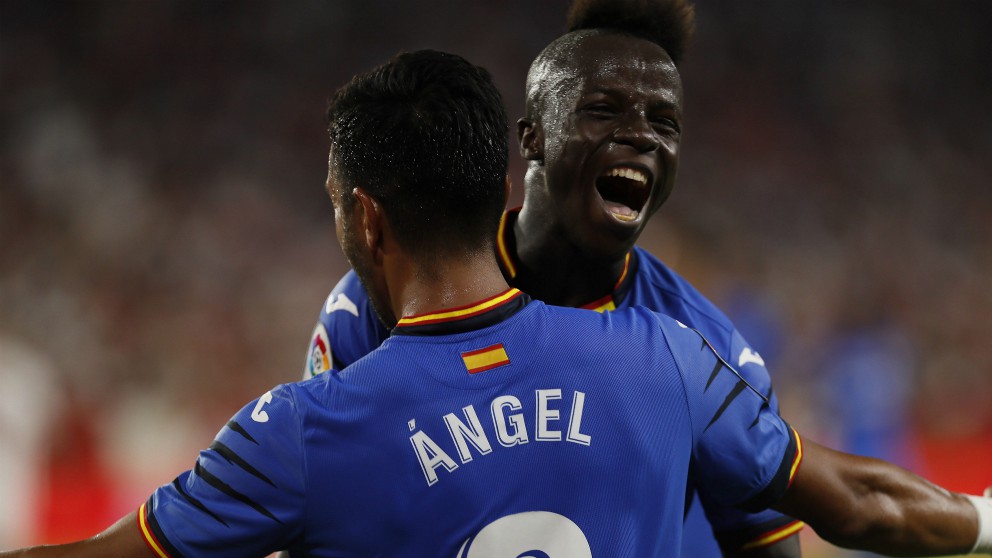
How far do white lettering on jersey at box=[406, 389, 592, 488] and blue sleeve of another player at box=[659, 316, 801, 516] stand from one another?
22 centimetres

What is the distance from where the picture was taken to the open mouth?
8.29 ft

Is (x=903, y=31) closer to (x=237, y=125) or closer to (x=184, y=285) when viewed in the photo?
(x=237, y=125)

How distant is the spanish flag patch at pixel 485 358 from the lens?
164cm

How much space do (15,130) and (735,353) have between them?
916 centimetres

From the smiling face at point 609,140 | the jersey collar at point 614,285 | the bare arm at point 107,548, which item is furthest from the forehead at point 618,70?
the bare arm at point 107,548

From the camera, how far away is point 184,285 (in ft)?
31.7

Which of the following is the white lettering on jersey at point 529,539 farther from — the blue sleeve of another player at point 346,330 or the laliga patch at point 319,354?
the laliga patch at point 319,354

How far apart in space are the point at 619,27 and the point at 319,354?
1212mm

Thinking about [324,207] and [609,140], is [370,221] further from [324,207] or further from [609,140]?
[324,207]

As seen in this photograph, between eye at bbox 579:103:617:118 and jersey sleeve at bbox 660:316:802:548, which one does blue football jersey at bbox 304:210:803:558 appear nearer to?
eye at bbox 579:103:617:118

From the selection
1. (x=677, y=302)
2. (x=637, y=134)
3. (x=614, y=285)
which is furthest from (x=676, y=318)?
(x=637, y=134)

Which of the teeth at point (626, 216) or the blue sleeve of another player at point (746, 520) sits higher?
the teeth at point (626, 216)

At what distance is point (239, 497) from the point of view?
155 cm

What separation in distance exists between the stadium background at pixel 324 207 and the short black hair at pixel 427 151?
22.3 ft
